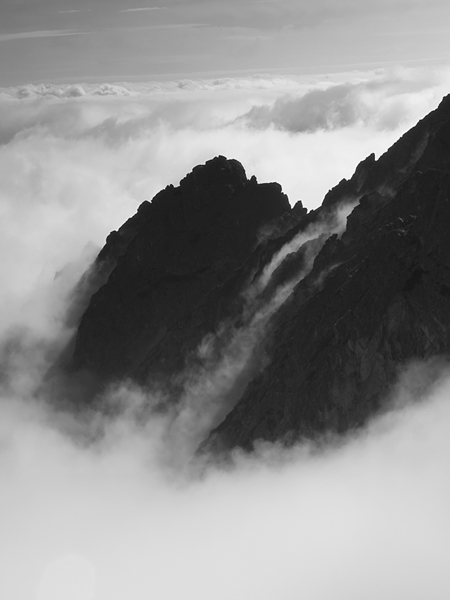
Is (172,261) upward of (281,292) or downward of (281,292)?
upward

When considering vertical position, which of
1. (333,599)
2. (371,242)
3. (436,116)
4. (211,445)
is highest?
(436,116)

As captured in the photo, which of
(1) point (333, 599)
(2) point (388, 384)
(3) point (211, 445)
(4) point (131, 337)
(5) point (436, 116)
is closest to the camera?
(1) point (333, 599)

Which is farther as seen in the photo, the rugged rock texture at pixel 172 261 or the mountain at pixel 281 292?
the rugged rock texture at pixel 172 261

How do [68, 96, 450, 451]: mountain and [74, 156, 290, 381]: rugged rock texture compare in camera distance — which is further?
[74, 156, 290, 381]: rugged rock texture

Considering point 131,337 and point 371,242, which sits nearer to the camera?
point 371,242

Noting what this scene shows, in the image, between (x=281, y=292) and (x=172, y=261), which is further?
(x=172, y=261)

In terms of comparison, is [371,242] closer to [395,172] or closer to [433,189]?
[433,189]

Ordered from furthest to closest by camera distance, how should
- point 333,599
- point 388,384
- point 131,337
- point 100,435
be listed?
point 131,337
point 100,435
point 388,384
point 333,599

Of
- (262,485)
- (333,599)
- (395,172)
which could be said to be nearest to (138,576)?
(262,485)
